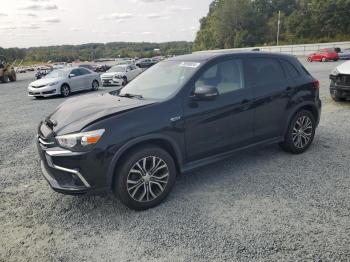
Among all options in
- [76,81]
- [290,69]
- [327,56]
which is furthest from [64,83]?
[327,56]

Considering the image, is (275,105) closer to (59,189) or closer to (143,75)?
(143,75)

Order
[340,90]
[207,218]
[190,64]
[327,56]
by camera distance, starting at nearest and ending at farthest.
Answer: [207,218], [190,64], [340,90], [327,56]

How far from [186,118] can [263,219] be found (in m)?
1.45

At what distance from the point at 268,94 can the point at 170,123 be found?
5.82ft

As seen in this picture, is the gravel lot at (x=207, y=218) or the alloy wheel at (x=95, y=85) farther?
the alloy wheel at (x=95, y=85)

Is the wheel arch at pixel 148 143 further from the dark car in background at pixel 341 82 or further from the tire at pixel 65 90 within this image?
the tire at pixel 65 90

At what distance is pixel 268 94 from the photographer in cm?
475

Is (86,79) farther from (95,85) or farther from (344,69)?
(344,69)

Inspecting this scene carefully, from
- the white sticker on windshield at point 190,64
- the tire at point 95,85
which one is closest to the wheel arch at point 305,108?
the white sticker on windshield at point 190,64

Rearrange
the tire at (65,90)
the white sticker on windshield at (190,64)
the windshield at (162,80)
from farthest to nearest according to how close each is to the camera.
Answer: the tire at (65,90)
the white sticker on windshield at (190,64)
the windshield at (162,80)

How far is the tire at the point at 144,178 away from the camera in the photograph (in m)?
3.58

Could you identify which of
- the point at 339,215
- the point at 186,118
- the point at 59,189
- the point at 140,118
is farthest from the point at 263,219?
the point at 59,189

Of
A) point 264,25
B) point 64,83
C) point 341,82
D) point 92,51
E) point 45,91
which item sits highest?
point 264,25

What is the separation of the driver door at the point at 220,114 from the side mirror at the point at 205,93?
0.23 ft
